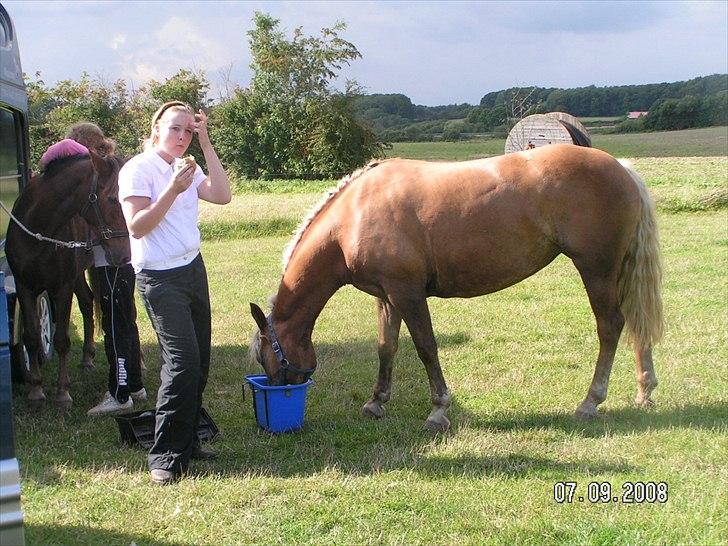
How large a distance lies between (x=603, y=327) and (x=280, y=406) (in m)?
2.35

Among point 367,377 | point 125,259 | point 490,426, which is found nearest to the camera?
point 490,426

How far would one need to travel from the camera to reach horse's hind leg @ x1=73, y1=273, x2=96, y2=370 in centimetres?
658

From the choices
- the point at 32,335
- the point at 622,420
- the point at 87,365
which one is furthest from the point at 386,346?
the point at 87,365

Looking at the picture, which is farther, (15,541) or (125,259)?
(125,259)

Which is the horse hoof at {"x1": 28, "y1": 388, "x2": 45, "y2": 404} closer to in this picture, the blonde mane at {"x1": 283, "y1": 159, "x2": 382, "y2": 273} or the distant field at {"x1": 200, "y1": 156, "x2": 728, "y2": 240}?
the blonde mane at {"x1": 283, "y1": 159, "x2": 382, "y2": 273}

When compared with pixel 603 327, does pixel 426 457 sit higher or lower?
lower

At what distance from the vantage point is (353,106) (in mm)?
34281

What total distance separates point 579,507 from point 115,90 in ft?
118

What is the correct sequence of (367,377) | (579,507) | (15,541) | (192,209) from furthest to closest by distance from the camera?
(367,377) → (192,209) → (579,507) → (15,541)

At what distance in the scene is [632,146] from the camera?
111 feet

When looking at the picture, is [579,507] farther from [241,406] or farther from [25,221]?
[25,221]

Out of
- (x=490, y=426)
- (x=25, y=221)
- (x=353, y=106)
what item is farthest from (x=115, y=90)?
(x=490, y=426)

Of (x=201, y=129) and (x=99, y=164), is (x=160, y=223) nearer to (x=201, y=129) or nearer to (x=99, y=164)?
(x=201, y=129)

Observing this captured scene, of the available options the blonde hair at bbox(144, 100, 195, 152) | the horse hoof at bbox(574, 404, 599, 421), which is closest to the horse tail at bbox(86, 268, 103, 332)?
the blonde hair at bbox(144, 100, 195, 152)
